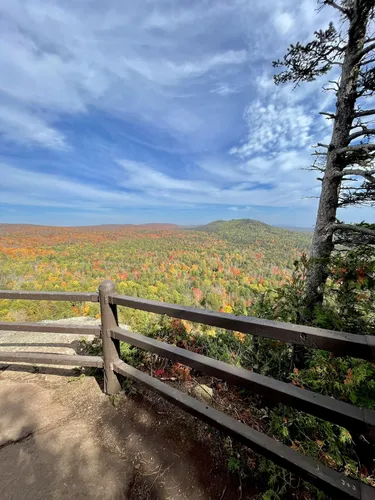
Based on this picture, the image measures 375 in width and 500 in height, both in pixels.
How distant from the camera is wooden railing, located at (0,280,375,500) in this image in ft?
4.45

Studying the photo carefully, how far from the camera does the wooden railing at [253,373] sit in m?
1.36

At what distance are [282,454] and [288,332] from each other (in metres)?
0.90

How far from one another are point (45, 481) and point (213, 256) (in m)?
61.9

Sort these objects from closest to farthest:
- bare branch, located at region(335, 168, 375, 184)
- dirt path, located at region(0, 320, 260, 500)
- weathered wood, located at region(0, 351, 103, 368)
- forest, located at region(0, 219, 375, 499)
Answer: dirt path, located at region(0, 320, 260, 500) → forest, located at region(0, 219, 375, 499) → weathered wood, located at region(0, 351, 103, 368) → bare branch, located at region(335, 168, 375, 184)

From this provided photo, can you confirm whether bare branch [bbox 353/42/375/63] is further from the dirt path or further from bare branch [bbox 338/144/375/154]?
the dirt path

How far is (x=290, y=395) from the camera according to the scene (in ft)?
5.09

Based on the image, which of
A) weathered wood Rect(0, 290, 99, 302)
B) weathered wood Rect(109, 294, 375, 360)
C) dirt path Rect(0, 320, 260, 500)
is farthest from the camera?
weathered wood Rect(0, 290, 99, 302)

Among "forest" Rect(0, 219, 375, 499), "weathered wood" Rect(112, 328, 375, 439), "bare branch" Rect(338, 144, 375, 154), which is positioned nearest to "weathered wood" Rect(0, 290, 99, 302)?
"weathered wood" Rect(112, 328, 375, 439)

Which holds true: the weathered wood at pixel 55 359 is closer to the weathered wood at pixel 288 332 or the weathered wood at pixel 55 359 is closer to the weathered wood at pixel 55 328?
the weathered wood at pixel 55 328

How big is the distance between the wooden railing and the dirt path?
1.39 feet

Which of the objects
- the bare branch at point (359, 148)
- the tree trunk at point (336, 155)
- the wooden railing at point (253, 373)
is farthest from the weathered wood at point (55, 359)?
the bare branch at point (359, 148)

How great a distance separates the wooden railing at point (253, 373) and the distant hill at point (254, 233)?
221 feet

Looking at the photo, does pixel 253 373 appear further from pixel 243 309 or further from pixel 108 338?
pixel 243 309

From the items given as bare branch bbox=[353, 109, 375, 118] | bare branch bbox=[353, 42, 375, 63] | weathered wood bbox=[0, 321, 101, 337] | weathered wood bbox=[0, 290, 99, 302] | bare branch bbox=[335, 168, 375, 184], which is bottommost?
weathered wood bbox=[0, 321, 101, 337]
